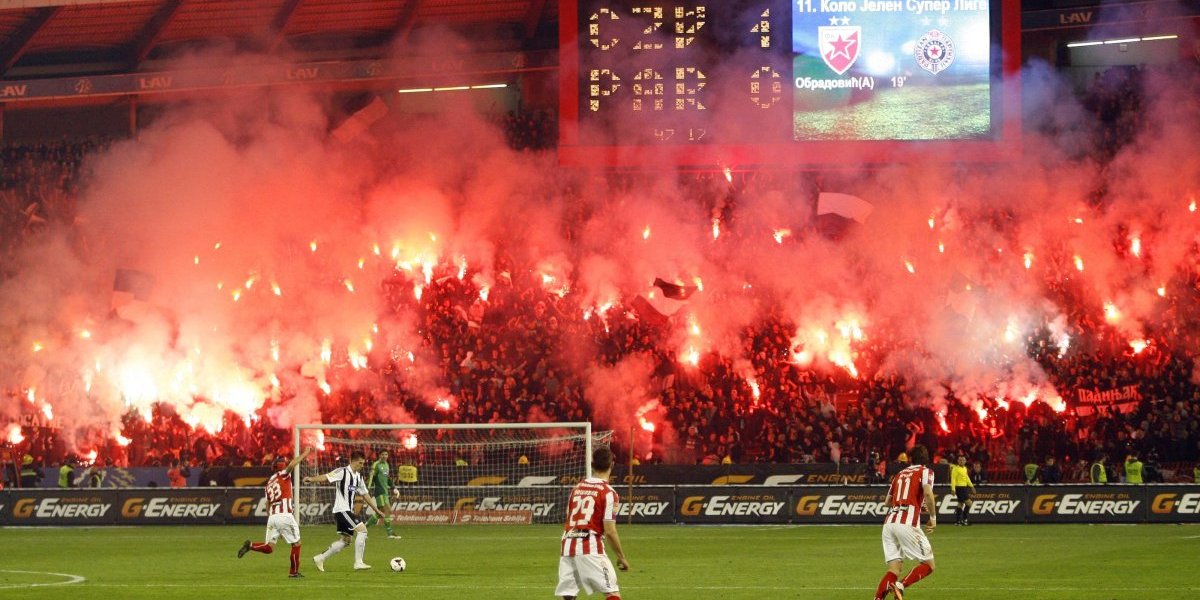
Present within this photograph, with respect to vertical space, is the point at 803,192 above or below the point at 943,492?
above

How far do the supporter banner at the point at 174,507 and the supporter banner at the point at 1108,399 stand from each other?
58.4ft

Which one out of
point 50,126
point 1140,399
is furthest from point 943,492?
point 50,126

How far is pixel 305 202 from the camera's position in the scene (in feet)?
129

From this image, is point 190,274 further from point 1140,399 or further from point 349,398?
point 1140,399

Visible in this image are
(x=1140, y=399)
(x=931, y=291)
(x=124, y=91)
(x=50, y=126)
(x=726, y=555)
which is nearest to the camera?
(x=726, y=555)

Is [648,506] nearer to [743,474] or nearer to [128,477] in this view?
[743,474]

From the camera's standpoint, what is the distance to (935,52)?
89.8 feet

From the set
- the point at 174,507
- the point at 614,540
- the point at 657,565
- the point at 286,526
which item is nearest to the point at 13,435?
the point at 174,507

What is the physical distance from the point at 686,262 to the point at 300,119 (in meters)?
11.3

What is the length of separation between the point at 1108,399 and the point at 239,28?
76.7 ft

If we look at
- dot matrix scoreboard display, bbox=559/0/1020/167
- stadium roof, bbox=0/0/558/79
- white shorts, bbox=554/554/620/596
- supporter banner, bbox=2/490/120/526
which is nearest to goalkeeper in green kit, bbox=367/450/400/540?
dot matrix scoreboard display, bbox=559/0/1020/167

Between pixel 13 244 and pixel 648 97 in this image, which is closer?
pixel 648 97

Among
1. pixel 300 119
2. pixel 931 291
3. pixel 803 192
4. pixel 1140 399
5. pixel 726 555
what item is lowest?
pixel 726 555

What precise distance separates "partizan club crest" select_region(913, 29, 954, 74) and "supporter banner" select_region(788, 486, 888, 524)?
7861mm
